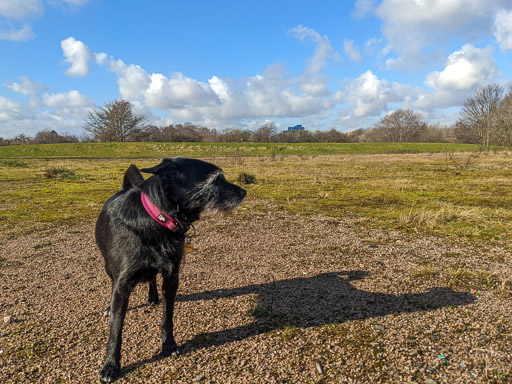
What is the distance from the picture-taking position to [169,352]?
3.33 m

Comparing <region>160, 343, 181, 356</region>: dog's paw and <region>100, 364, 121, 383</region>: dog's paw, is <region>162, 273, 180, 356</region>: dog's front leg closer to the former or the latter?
<region>160, 343, 181, 356</region>: dog's paw

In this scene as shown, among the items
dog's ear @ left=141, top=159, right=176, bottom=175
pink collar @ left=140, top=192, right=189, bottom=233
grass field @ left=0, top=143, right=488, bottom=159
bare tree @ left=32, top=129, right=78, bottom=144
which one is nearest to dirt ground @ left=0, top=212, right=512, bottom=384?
pink collar @ left=140, top=192, right=189, bottom=233

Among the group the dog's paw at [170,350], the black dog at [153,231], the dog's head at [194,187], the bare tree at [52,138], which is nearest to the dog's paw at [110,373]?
the black dog at [153,231]

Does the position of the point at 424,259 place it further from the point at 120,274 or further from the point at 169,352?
the point at 120,274

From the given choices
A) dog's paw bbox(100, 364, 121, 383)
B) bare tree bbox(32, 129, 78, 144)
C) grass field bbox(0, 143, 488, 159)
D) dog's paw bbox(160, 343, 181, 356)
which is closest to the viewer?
dog's paw bbox(100, 364, 121, 383)

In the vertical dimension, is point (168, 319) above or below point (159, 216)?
below

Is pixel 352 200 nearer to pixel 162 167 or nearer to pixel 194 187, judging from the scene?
pixel 194 187

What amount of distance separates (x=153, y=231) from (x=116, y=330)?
99cm

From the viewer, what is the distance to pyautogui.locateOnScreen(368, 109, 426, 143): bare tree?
8500 cm

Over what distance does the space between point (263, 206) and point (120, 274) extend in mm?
7496

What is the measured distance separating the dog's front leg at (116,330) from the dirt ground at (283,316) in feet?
0.43

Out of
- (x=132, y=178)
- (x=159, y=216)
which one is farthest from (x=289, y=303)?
(x=132, y=178)

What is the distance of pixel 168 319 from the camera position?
Result: 3463 mm

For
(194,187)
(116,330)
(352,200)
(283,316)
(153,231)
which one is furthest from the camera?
(352,200)
